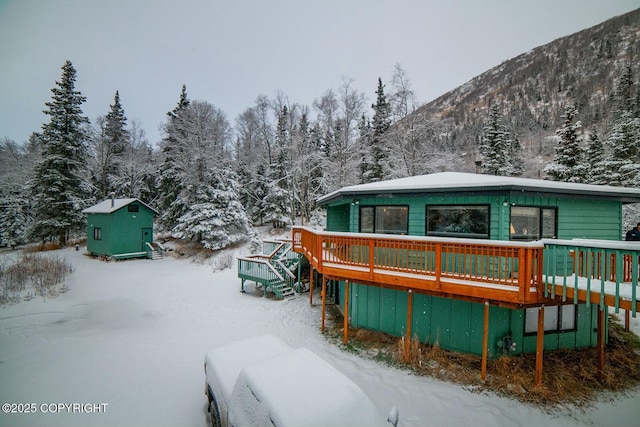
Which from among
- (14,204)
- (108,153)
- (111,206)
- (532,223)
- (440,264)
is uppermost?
(108,153)

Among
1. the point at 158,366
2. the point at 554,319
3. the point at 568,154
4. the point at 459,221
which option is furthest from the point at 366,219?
the point at 568,154

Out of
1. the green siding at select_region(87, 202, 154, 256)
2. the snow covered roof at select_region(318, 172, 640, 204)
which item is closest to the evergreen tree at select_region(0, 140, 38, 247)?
the green siding at select_region(87, 202, 154, 256)

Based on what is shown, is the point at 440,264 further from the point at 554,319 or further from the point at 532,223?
the point at 554,319

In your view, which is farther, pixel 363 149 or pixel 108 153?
pixel 108 153

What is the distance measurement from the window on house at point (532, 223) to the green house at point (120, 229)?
23.8m

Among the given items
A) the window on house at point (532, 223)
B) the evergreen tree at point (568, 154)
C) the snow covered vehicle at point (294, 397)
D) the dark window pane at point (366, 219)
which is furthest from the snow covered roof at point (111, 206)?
the evergreen tree at point (568, 154)

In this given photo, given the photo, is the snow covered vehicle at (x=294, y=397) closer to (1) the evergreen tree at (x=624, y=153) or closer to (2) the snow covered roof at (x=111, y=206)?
(2) the snow covered roof at (x=111, y=206)

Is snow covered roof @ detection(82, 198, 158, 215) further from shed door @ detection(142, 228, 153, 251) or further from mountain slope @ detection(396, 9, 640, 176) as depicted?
mountain slope @ detection(396, 9, 640, 176)

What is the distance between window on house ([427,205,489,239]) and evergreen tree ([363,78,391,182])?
46.9 feet

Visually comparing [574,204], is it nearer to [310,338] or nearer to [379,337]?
[379,337]

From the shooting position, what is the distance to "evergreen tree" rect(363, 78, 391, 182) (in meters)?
22.4

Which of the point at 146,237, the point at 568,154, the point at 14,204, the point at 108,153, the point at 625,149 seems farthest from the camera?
the point at 108,153

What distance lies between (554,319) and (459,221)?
3767 mm

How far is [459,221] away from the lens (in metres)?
7.82
